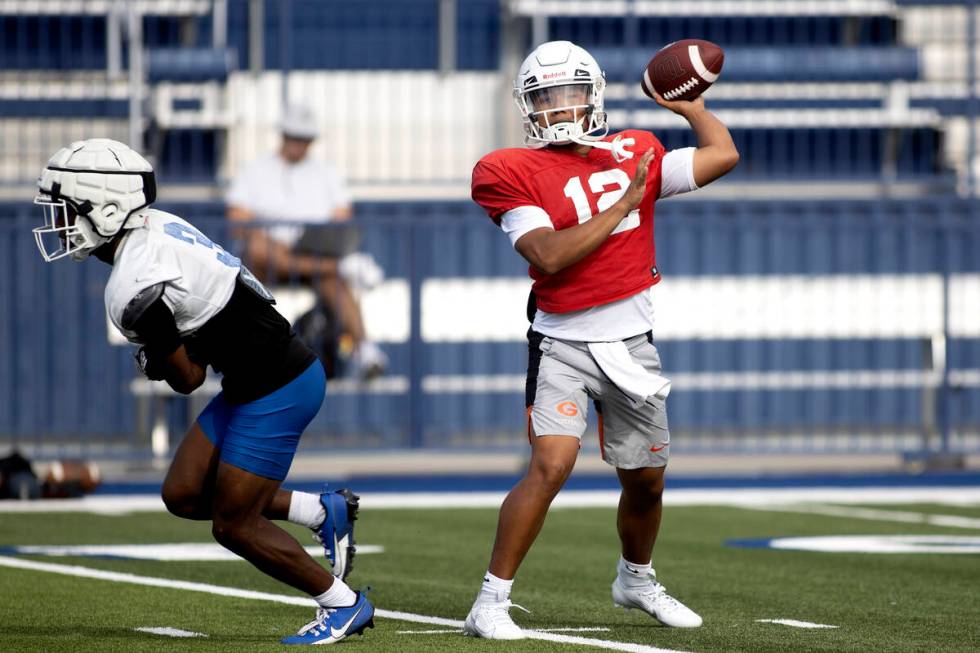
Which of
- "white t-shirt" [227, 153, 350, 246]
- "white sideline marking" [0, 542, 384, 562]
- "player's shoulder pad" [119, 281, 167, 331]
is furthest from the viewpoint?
"white t-shirt" [227, 153, 350, 246]

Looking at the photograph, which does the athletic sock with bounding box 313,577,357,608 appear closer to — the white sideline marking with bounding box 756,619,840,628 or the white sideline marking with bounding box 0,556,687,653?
the white sideline marking with bounding box 0,556,687,653

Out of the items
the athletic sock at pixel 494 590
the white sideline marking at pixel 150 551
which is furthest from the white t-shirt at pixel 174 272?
the white sideline marking at pixel 150 551

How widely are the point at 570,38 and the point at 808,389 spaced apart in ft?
16.0

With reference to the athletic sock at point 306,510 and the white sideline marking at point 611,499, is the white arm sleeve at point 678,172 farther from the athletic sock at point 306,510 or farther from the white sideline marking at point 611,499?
the white sideline marking at point 611,499

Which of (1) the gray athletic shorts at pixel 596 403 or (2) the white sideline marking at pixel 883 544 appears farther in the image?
(2) the white sideline marking at pixel 883 544

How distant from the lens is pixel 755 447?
12633mm

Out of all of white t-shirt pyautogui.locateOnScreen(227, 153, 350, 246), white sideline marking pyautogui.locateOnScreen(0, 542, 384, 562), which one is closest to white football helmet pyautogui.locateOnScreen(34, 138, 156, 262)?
white sideline marking pyautogui.locateOnScreen(0, 542, 384, 562)

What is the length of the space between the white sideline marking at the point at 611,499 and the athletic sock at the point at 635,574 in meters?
5.02

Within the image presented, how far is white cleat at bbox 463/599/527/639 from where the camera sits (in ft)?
18.5

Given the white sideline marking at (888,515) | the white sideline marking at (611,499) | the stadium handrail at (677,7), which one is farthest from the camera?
the stadium handrail at (677,7)

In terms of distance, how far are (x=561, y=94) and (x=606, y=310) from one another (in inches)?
28.3

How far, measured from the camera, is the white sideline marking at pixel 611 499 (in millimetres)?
11023

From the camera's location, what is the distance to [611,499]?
11.6 meters

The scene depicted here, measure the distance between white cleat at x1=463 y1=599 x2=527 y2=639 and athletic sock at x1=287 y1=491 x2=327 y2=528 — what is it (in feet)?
1.96
